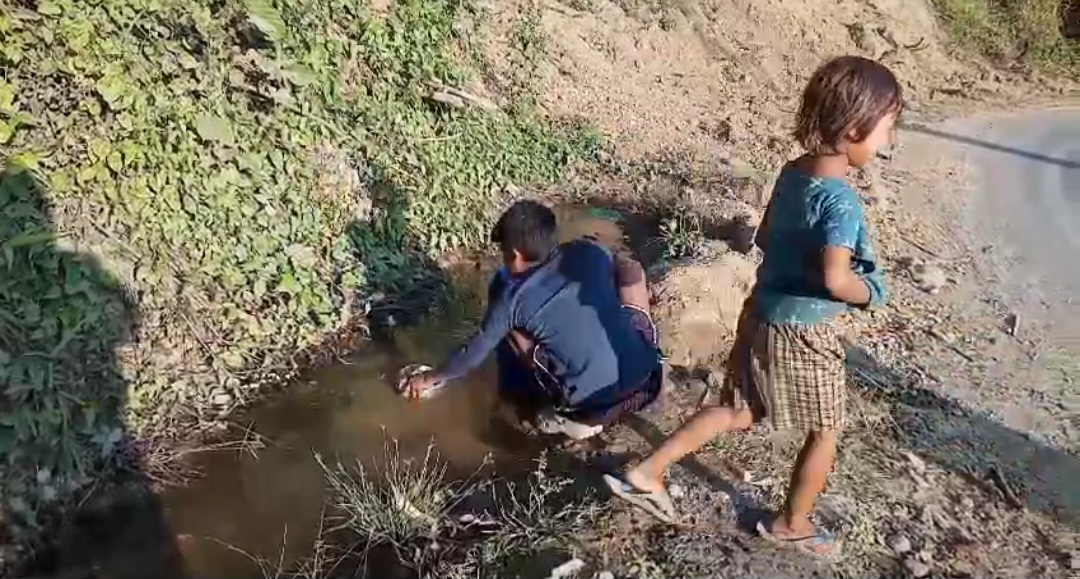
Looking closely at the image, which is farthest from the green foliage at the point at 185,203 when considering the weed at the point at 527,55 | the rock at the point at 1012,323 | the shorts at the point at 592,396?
the rock at the point at 1012,323

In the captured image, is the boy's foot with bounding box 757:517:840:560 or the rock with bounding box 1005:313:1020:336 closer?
the boy's foot with bounding box 757:517:840:560

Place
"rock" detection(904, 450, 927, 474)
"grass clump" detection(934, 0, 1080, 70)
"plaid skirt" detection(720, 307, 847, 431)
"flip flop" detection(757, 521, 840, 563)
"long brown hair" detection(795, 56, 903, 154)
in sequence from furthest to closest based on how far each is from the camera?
"grass clump" detection(934, 0, 1080, 70) → "rock" detection(904, 450, 927, 474) → "flip flop" detection(757, 521, 840, 563) → "plaid skirt" detection(720, 307, 847, 431) → "long brown hair" detection(795, 56, 903, 154)

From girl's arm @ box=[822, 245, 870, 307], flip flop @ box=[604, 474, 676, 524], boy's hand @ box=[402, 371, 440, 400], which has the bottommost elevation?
boy's hand @ box=[402, 371, 440, 400]

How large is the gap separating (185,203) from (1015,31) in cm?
976

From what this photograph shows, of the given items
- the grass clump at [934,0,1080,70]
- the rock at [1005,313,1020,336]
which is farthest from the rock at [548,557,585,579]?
the grass clump at [934,0,1080,70]

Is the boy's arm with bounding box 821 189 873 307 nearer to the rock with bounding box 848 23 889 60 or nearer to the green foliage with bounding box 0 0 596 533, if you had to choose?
the green foliage with bounding box 0 0 596 533

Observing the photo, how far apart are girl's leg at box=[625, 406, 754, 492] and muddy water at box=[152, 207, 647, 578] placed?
2.47 feet

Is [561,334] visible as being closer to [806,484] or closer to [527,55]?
[806,484]

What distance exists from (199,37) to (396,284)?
163 centimetres

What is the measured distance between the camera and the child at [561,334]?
3.42 metres

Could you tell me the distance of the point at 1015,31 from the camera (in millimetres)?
10523

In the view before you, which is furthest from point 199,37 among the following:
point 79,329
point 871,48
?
point 871,48

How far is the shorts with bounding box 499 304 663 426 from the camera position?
3668mm

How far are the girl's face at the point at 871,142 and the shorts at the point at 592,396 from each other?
1.30 metres
